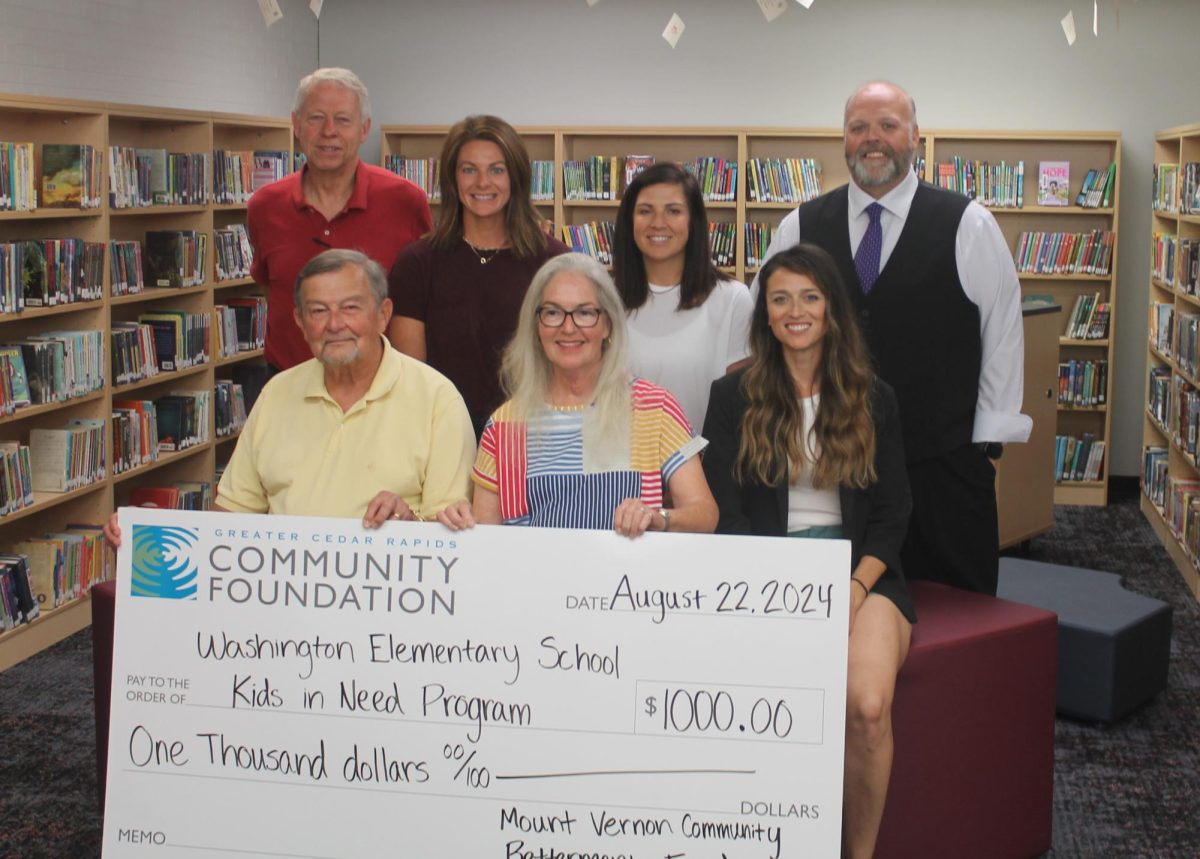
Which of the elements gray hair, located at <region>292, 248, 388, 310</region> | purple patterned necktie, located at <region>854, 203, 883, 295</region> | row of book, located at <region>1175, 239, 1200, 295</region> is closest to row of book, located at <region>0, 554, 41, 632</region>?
gray hair, located at <region>292, 248, 388, 310</region>

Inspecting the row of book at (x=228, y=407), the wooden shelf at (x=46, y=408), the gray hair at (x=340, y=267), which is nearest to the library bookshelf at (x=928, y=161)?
the row of book at (x=228, y=407)

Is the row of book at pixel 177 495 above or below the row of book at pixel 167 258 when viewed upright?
below

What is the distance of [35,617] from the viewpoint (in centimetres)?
486

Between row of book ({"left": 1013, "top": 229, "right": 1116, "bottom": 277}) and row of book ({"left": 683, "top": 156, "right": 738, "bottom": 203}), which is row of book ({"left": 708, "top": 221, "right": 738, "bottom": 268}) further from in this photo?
row of book ({"left": 1013, "top": 229, "right": 1116, "bottom": 277})

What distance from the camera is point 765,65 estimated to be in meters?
7.82

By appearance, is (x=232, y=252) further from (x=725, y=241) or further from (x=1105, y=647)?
(x=1105, y=647)

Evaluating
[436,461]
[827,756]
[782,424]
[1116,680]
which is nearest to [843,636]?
[827,756]

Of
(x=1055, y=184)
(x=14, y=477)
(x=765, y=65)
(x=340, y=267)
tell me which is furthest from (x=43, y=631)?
(x=1055, y=184)

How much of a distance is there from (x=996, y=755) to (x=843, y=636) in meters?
0.86

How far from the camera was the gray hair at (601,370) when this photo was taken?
285cm

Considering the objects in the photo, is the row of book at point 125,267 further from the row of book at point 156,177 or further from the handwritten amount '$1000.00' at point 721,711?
the handwritten amount '$1000.00' at point 721,711

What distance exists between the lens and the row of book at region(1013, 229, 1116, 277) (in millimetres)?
7500

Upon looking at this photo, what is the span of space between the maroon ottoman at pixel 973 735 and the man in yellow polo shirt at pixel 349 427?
3.53 ft

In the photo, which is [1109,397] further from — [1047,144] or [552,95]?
[552,95]
